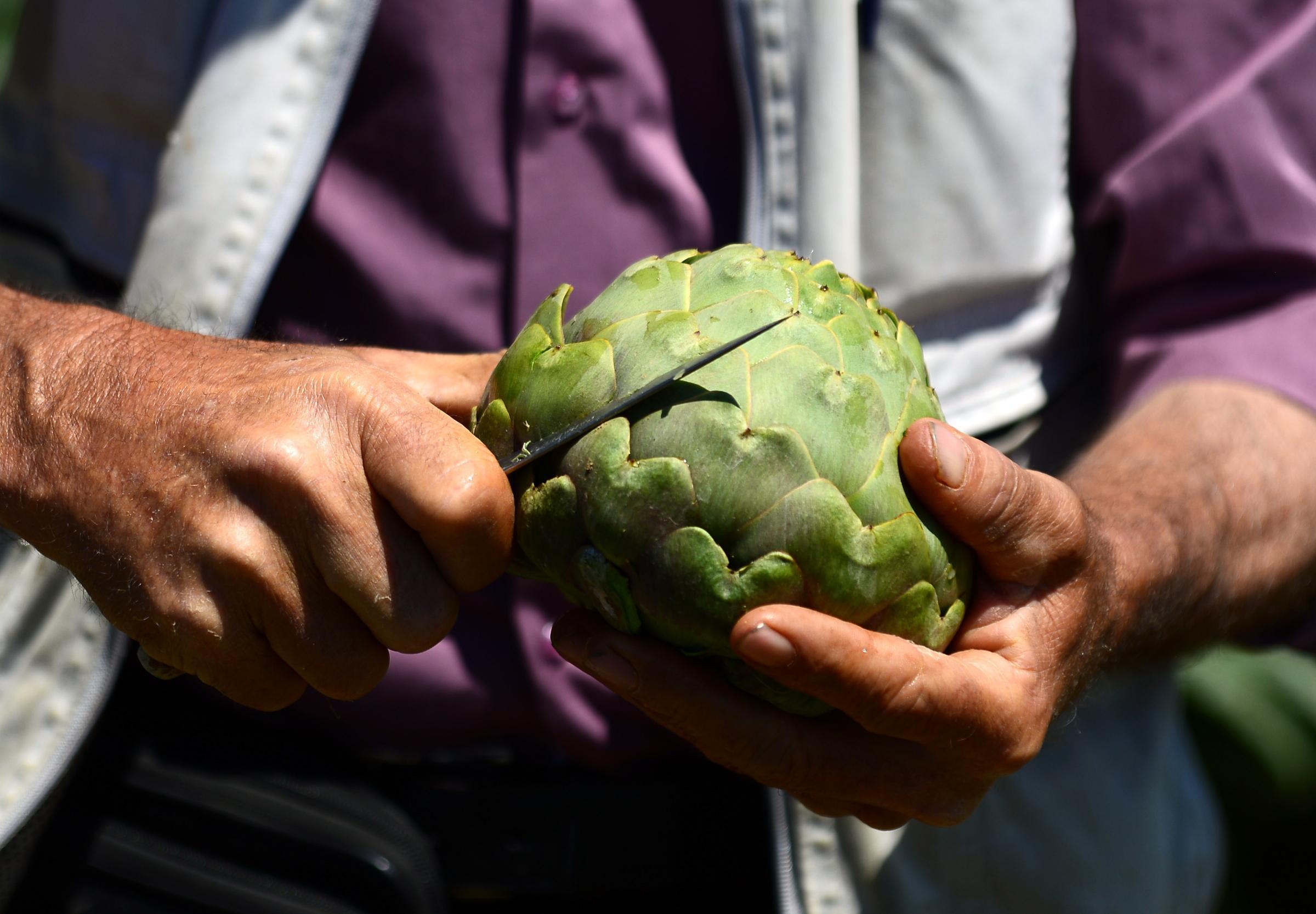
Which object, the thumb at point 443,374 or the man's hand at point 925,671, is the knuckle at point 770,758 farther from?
the thumb at point 443,374

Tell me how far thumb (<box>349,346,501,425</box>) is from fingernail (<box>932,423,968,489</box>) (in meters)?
0.31

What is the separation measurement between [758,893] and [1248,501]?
588 millimetres

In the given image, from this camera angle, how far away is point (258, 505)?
0.63 metres

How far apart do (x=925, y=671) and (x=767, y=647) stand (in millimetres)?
110

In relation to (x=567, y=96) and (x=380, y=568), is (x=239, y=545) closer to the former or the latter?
(x=380, y=568)

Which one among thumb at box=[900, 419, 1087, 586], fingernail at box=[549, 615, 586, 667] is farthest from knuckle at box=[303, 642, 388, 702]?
thumb at box=[900, 419, 1087, 586]

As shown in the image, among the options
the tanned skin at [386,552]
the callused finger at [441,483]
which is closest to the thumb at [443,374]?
the tanned skin at [386,552]

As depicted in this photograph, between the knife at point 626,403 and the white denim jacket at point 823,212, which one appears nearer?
the knife at point 626,403

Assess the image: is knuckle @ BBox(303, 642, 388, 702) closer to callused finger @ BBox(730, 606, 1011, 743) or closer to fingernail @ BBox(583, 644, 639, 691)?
fingernail @ BBox(583, 644, 639, 691)

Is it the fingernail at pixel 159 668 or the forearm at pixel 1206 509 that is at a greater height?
the fingernail at pixel 159 668

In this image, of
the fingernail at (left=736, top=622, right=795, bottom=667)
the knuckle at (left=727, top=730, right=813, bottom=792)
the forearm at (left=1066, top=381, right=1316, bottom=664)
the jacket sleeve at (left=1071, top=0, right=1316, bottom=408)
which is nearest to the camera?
the fingernail at (left=736, top=622, right=795, bottom=667)

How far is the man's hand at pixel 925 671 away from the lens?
0.60 m

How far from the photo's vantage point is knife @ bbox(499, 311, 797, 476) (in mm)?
588

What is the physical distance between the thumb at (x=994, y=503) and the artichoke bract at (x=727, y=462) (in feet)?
0.05
